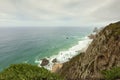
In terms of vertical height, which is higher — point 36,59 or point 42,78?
point 42,78

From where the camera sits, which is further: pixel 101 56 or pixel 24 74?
pixel 101 56

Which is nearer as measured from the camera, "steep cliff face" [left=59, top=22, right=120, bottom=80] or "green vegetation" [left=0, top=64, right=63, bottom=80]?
Result: "green vegetation" [left=0, top=64, right=63, bottom=80]

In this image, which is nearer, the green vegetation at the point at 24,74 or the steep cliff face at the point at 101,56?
the green vegetation at the point at 24,74

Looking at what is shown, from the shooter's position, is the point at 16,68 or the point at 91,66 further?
the point at 91,66

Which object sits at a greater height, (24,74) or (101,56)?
(24,74)

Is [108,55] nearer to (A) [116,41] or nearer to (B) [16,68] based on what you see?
(A) [116,41]

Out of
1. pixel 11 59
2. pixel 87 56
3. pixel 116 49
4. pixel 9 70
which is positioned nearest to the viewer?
pixel 9 70

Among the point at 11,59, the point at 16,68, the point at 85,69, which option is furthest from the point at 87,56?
the point at 11,59

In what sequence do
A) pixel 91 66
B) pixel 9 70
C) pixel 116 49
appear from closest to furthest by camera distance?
1. pixel 9 70
2. pixel 116 49
3. pixel 91 66

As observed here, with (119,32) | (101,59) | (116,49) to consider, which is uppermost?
(119,32)
